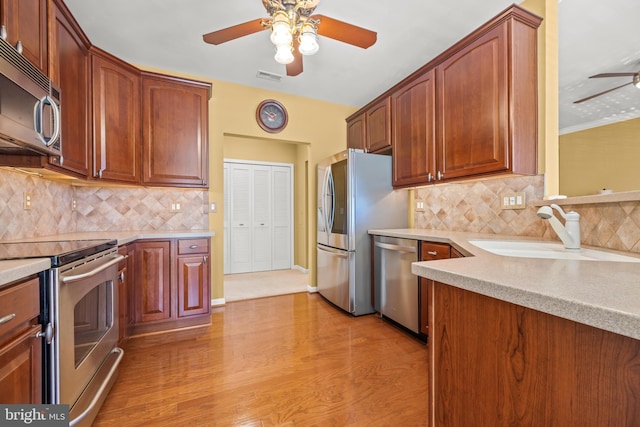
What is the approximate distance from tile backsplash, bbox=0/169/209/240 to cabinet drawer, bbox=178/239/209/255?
56cm

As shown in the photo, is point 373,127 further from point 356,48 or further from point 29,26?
point 29,26

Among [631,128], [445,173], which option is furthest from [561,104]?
[445,173]

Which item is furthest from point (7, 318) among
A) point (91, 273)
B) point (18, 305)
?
point (91, 273)

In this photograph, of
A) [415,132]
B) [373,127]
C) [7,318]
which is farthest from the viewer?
[373,127]

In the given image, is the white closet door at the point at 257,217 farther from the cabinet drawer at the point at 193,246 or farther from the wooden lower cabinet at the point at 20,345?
the wooden lower cabinet at the point at 20,345

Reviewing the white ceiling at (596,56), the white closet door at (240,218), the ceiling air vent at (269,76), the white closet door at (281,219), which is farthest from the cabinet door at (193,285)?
the white ceiling at (596,56)

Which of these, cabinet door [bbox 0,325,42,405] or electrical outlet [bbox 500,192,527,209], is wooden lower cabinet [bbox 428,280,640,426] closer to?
cabinet door [bbox 0,325,42,405]

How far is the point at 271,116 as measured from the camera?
3498 mm

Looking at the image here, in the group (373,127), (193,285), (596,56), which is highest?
(596,56)

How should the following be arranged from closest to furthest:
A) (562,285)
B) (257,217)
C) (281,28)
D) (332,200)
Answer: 1. (562,285)
2. (281,28)
3. (332,200)
4. (257,217)

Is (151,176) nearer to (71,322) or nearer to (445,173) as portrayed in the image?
(71,322)

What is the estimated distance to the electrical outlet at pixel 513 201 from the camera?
6.88 feet

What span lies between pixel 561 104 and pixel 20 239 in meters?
5.53

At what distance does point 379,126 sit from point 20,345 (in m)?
3.17
